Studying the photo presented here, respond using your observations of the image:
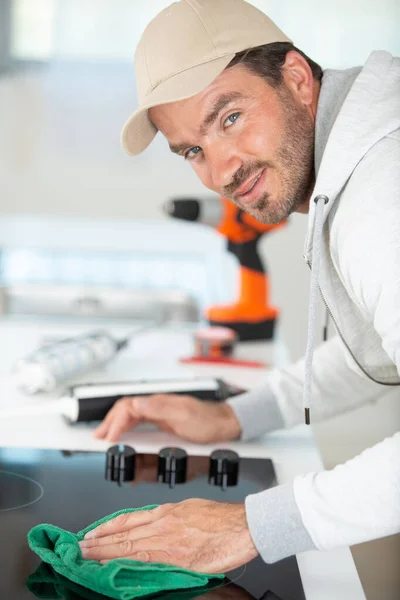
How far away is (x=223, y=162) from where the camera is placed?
113cm

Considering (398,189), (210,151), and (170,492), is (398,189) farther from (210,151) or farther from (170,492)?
(170,492)

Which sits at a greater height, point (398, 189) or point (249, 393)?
point (398, 189)

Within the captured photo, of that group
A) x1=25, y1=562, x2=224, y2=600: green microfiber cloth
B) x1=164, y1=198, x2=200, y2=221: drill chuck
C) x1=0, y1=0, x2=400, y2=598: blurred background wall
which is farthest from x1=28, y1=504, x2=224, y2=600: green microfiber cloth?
x1=0, y1=0, x2=400, y2=598: blurred background wall

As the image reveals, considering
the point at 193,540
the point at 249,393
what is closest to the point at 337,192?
the point at 193,540

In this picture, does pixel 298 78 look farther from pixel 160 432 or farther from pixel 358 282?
pixel 160 432

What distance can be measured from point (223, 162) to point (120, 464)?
0.46 metres

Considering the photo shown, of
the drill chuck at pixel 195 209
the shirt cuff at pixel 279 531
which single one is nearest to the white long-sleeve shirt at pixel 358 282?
the shirt cuff at pixel 279 531

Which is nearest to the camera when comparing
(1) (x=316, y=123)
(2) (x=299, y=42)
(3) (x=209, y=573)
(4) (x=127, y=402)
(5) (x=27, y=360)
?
(3) (x=209, y=573)

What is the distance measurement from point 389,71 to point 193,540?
1.99ft

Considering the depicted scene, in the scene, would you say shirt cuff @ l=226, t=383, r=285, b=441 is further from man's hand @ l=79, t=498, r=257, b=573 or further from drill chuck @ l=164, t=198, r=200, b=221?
drill chuck @ l=164, t=198, r=200, b=221

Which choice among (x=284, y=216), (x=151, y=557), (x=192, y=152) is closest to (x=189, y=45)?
(x=192, y=152)

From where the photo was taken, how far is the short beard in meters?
1.13

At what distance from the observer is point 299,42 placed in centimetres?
243

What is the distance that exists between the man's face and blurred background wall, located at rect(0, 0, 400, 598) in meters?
1.33
